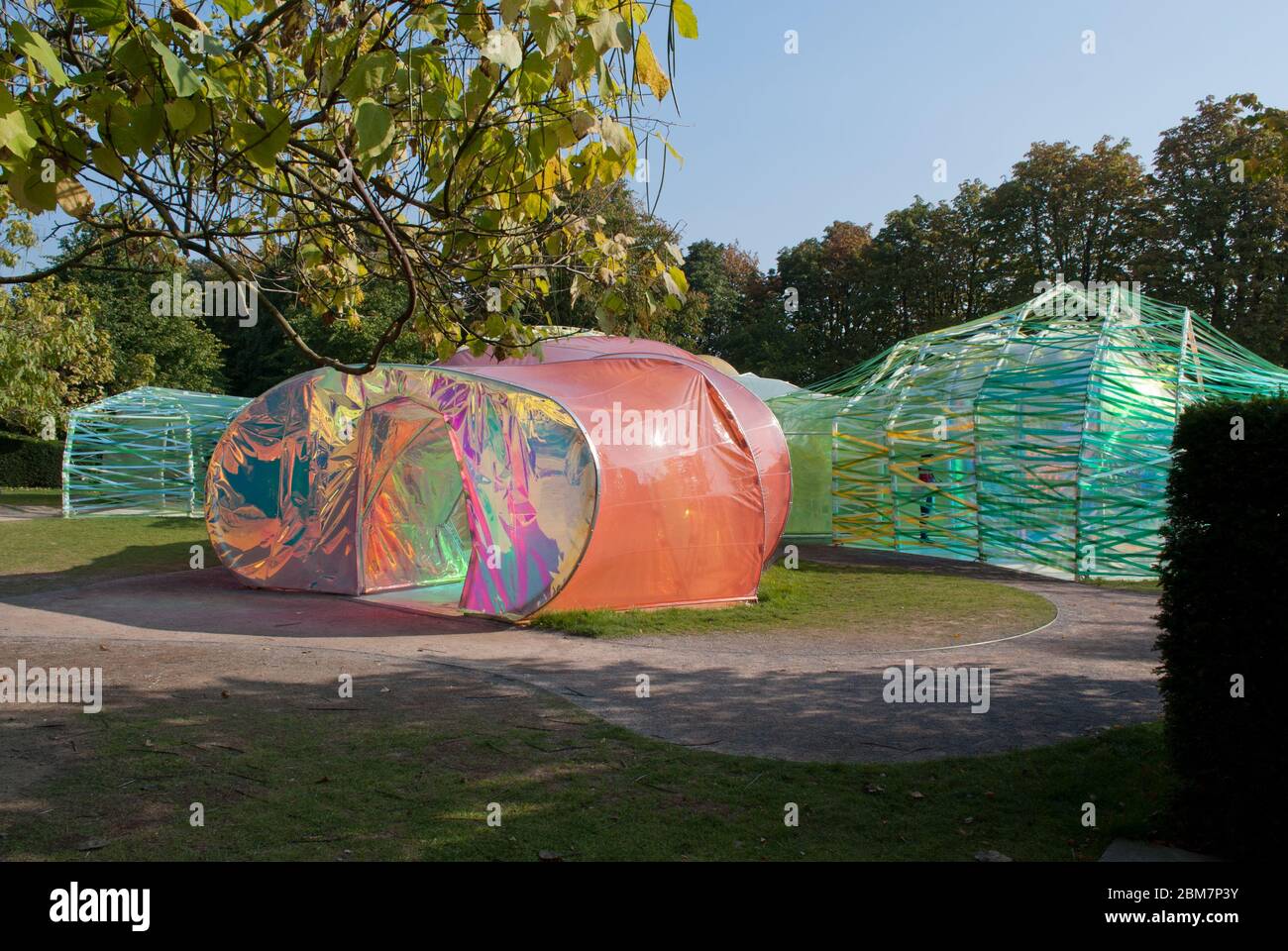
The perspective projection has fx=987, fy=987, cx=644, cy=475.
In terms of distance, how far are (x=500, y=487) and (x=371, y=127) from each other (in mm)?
7655

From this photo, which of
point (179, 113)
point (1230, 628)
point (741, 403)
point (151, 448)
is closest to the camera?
point (179, 113)

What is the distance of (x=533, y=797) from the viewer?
5383 mm

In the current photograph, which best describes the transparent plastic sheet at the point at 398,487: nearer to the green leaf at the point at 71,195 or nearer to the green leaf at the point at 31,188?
the green leaf at the point at 71,195

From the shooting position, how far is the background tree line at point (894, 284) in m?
28.5

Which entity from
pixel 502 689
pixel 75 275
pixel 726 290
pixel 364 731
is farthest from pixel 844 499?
pixel 75 275

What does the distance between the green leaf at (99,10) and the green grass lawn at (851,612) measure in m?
7.77

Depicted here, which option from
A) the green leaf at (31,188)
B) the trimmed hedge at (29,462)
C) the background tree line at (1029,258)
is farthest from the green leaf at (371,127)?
the trimmed hedge at (29,462)

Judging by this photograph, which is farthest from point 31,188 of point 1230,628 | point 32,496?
point 32,496

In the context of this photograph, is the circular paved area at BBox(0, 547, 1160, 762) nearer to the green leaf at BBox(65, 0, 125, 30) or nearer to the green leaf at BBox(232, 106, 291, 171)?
the green leaf at BBox(232, 106, 291, 171)

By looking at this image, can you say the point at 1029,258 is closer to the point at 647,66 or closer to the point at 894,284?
the point at 894,284

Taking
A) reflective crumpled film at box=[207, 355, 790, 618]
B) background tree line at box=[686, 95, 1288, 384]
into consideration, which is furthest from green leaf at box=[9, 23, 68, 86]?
background tree line at box=[686, 95, 1288, 384]

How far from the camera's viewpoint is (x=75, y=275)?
42.3m

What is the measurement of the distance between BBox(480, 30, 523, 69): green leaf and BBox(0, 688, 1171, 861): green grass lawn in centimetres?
337

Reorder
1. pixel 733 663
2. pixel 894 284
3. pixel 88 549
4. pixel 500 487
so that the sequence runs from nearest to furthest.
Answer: pixel 733 663
pixel 500 487
pixel 88 549
pixel 894 284
